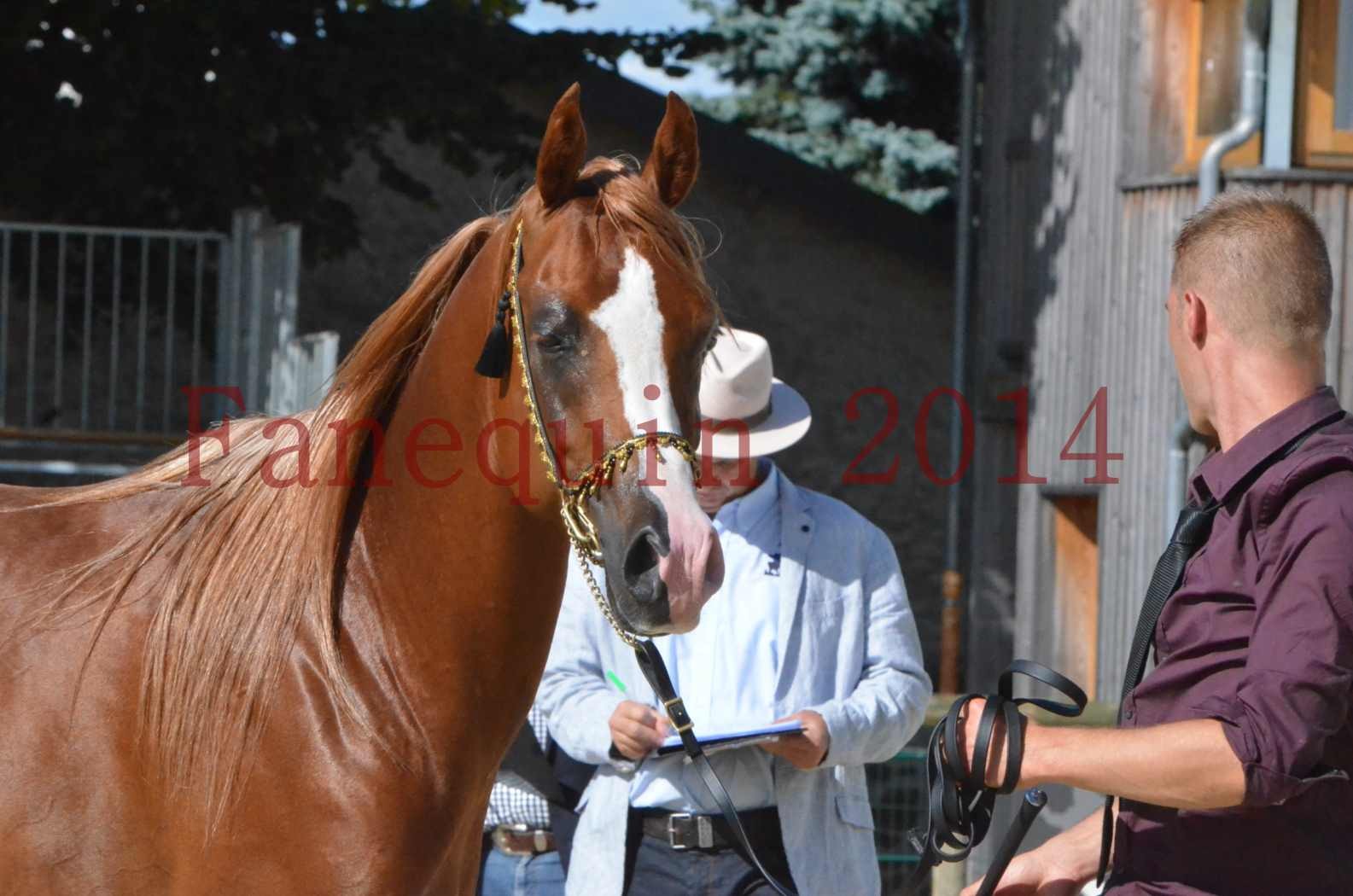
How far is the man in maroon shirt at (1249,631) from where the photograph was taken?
1.98m

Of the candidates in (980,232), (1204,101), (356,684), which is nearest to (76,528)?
(356,684)

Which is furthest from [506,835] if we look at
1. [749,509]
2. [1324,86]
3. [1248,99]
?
[1324,86]

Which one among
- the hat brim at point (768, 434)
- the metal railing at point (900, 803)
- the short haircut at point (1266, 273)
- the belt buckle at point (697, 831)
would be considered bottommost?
the metal railing at point (900, 803)

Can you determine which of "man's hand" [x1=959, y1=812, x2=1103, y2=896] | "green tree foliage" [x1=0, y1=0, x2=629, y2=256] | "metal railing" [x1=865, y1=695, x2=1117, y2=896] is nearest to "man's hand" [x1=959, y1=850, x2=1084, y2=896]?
"man's hand" [x1=959, y1=812, x2=1103, y2=896]

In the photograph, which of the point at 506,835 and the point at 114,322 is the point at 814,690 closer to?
the point at 506,835

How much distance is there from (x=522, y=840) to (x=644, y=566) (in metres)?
1.94

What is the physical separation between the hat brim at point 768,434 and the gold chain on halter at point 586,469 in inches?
37.4

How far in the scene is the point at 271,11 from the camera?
27.4 ft

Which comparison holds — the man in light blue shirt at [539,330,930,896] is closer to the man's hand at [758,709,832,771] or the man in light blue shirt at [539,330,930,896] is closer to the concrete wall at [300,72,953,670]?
the man's hand at [758,709,832,771]

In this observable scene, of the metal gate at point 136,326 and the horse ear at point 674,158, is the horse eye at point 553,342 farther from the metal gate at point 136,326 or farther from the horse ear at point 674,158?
the metal gate at point 136,326

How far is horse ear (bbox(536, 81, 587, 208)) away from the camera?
2.63m

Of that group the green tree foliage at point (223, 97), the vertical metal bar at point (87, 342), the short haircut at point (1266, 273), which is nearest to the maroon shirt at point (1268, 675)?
the short haircut at point (1266, 273)

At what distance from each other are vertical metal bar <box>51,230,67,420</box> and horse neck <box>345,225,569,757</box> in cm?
569

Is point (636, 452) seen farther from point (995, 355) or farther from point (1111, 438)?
point (995, 355)
